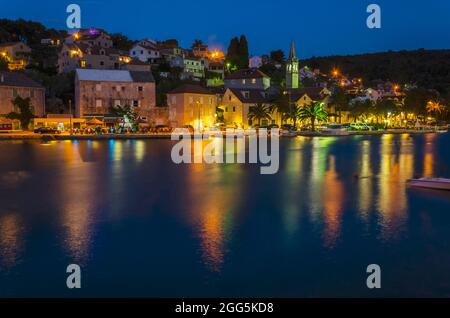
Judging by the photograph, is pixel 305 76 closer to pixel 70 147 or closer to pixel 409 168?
pixel 70 147

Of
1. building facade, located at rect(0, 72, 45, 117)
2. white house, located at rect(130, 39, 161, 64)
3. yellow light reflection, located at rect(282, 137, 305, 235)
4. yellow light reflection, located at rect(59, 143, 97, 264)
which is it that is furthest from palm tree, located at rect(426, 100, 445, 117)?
yellow light reflection, located at rect(59, 143, 97, 264)

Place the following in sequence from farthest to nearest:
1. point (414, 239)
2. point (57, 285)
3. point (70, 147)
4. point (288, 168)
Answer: point (70, 147) < point (288, 168) < point (414, 239) < point (57, 285)

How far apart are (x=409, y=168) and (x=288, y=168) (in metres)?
6.79

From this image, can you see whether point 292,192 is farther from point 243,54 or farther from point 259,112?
point 243,54

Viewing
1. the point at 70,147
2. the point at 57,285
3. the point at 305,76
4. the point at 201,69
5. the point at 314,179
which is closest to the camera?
the point at 57,285

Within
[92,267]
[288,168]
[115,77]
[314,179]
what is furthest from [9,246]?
[115,77]

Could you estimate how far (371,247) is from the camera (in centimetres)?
1245

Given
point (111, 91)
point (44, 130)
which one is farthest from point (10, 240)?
point (111, 91)

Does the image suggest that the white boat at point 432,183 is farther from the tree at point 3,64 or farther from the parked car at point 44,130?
the tree at point 3,64

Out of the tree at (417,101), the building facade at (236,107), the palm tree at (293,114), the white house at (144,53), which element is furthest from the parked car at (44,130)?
the tree at (417,101)

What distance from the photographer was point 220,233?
13.6 metres

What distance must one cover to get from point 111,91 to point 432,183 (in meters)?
41.0

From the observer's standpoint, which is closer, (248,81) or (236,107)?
(236,107)

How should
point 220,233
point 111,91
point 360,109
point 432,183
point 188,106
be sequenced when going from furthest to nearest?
1. point 360,109
2. point 188,106
3. point 111,91
4. point 432,183
5. point 220,233
